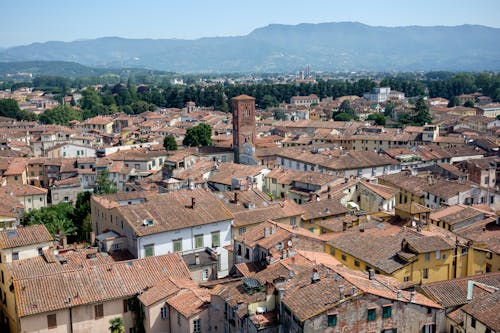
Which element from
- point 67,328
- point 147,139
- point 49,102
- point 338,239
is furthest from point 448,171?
point 49,102

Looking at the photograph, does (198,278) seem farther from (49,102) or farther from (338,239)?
(49,102)

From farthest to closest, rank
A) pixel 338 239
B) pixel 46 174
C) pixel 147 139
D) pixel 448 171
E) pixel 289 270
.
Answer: pixel 147 139 → pixel 46 174 → pixel 448 171 → pixel 338 239 → pixel 289 270

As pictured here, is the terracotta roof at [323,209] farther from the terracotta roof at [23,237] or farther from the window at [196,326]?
the terracotta roof at [23,237]

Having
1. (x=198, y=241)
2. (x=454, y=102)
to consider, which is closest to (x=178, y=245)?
(x=198, y=241)

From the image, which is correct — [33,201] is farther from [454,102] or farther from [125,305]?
[454,102]

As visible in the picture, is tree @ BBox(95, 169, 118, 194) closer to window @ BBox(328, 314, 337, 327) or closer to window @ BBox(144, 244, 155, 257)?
window @ BBox(144, 244, 155, 257)

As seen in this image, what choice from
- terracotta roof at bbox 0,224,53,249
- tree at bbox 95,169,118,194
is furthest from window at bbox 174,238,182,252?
tree at bbox 95,169,118,194

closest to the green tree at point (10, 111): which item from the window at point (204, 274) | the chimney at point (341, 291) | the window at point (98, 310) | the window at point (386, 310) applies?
the window at point (204, 274)
